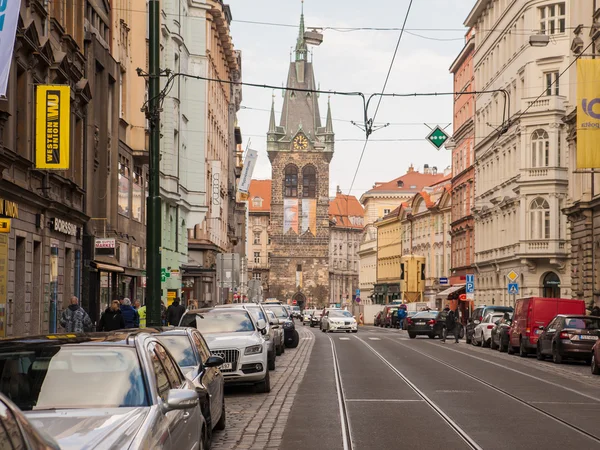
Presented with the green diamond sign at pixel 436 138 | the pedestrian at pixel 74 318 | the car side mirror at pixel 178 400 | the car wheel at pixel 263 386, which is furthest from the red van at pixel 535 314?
the car side mirror at pixel 178 400

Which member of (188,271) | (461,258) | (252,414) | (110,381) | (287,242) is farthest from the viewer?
(287,242)

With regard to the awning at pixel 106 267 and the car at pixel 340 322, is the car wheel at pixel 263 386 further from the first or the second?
the car at pixel 340 322

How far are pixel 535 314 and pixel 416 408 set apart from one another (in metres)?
19.1

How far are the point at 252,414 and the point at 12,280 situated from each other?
9.91 m

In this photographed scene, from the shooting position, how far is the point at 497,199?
68.6m

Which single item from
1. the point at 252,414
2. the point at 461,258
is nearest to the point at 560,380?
the point at 252,414

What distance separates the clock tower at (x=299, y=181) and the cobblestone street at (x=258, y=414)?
140455 millimetres

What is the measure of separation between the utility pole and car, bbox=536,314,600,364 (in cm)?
1419

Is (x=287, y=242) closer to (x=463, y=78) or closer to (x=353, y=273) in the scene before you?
(x=353, y=273)

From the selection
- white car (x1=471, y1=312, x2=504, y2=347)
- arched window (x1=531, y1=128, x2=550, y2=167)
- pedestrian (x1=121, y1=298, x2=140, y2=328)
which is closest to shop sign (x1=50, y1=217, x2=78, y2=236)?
pedestrian (x1=121, y1=298, x2=140, y2=328)

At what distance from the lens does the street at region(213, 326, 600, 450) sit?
504 inches

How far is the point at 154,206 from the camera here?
66.4ft

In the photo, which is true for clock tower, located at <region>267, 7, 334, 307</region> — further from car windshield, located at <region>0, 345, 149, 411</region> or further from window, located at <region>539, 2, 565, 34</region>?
car windshield, located at <region>0, 345, 149, 411</region>

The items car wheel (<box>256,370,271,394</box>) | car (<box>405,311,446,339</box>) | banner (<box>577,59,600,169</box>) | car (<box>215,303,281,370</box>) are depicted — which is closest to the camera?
car wheel (<box>256,370,271,394</box>)
